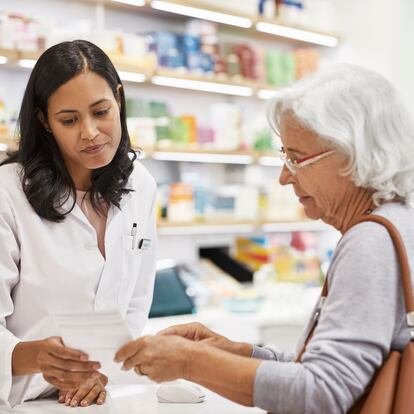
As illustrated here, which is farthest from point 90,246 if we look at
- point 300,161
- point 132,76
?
point 132,76

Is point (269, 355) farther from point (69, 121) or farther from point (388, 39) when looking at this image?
point (388, 39)

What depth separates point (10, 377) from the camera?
1.60 meters

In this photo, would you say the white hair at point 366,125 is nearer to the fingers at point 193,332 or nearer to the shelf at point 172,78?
the fingers at point 193,332

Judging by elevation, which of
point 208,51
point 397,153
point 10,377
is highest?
point 208,51

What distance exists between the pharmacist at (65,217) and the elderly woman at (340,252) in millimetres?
459

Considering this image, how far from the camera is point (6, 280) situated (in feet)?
5.59

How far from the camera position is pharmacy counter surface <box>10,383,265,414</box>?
1585 mm

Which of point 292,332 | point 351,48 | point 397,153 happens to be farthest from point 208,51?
point 397,153

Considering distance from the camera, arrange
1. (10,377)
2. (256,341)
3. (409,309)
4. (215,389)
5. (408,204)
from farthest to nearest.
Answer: (256,341)
(10,377)
(408,204)
(215,389)
(409,309)

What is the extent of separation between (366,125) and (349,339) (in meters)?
0.49

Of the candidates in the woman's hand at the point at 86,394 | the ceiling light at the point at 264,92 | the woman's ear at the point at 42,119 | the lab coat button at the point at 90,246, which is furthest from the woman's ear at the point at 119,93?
the ceiling light at the point at 264,92

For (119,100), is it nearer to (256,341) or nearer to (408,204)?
(408,204)

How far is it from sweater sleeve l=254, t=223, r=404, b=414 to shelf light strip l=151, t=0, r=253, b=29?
129 inches

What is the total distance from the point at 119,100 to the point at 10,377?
0.98m
